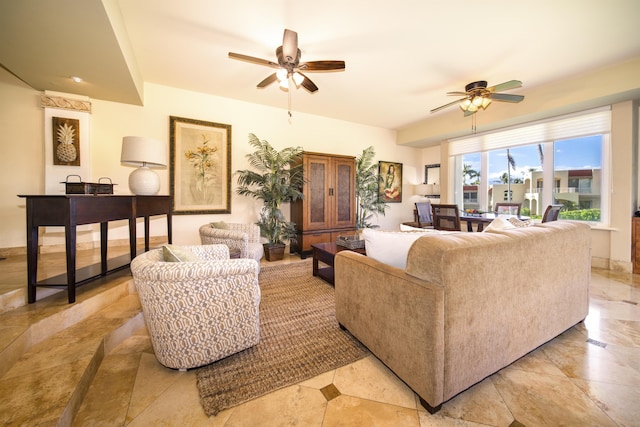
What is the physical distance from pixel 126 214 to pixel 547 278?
11.4 feet

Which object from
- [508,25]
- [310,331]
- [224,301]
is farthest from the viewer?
[508,25]

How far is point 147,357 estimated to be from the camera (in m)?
1.61

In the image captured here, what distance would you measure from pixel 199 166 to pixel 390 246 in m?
3.51

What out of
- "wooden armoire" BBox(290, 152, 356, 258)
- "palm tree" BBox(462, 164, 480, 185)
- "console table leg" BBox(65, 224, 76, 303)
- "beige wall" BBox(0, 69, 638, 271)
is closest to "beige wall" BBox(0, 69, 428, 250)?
"beige wall" BBox(0, 69, 638, 271)

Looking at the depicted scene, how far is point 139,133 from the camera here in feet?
11.4

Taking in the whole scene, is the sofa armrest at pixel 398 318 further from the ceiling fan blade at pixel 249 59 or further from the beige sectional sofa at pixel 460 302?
the ceiling fan blade at pixel 249 59

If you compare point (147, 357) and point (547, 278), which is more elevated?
point (547, 278)

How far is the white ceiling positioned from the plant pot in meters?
2.55

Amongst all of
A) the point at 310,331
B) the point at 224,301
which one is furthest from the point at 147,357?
the point at 310,331

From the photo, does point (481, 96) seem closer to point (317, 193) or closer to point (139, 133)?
point (317, 193)

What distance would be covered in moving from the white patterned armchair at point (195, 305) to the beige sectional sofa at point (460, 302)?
29.5 inches

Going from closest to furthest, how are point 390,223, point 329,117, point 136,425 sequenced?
1. point 136,425
2. point 329,117
3. point 390,223

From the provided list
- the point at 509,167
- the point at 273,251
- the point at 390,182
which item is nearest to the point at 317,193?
the point at 273,251

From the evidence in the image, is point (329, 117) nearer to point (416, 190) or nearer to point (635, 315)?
point (416, 190)
